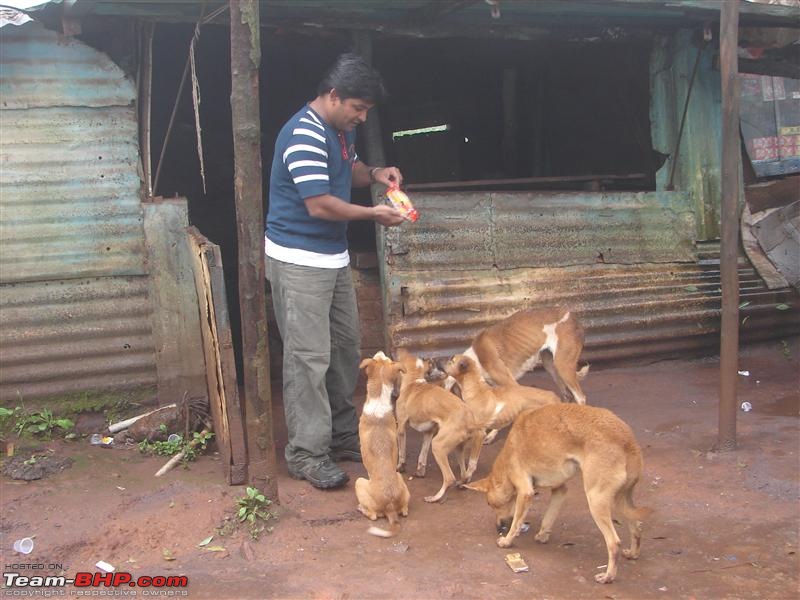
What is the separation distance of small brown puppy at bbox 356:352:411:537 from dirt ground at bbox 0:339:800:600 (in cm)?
12

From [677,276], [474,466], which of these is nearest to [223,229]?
[677,276]

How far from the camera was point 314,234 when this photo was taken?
4.57 metres

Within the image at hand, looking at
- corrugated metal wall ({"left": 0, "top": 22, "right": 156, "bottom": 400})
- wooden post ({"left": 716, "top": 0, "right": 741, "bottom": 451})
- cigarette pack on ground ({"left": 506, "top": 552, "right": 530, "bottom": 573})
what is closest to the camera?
cigarette pack on ground ({"left": 506, "top": 552, "right": 530, "bottom": 573})

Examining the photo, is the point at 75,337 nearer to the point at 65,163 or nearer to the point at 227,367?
the point at 65,163

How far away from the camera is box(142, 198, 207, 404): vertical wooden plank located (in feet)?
19.6

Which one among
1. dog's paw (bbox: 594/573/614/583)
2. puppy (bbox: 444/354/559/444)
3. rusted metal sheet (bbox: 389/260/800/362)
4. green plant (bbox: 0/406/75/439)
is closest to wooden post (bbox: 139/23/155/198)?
green plant (bbox: 0/406/75/439)

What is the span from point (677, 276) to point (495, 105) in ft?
15.6

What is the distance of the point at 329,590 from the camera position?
11.3 ft

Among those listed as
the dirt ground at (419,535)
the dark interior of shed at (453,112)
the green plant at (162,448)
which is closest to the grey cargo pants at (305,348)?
the dirt ground at (419,535)

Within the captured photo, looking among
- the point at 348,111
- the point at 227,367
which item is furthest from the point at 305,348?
the point at 348,111

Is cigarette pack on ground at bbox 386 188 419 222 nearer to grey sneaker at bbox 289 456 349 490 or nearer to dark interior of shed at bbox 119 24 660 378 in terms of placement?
grey sneaker at bbox 289 456 349 490

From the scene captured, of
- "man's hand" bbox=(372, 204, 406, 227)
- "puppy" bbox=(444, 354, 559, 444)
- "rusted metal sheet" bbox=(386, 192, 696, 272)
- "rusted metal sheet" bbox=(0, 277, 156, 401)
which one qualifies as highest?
"man's hand" bbox=(372, 204, 406, 227)

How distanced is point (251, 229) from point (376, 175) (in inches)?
52.0

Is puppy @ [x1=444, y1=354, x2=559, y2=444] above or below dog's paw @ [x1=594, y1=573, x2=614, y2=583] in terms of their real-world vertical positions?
above
